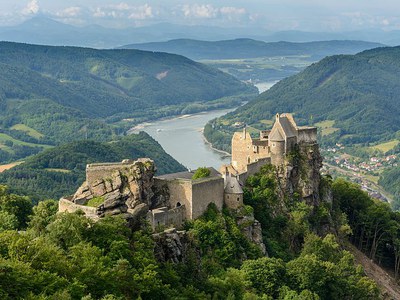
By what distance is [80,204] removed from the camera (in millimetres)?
50250

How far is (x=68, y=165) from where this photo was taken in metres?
160

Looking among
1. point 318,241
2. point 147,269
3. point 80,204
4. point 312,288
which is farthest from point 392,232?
point 147,269

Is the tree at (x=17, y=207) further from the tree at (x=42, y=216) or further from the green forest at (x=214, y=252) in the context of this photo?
the tree at (x=42, y=216)

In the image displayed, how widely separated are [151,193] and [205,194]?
4.74m

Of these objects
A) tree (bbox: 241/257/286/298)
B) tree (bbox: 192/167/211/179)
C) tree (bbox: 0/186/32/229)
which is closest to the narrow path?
tree (bbox: 241/257/286/298)

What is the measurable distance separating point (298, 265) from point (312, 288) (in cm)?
204

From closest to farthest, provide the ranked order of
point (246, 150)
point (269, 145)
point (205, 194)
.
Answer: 1. point (205, 194)
2. point (269, 145)
3. point (246, 150)

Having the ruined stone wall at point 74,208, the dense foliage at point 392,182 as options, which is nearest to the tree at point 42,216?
the ruined stone wall at point 74,208

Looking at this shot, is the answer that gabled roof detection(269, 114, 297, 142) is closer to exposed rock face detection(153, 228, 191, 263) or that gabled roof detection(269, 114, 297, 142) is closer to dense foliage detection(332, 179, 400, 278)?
dense foliage detection(332, 179, 400, 278)

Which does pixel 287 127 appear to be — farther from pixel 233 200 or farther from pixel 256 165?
pixel 233 200

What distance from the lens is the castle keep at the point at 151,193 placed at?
153ft

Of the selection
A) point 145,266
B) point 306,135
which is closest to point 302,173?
point 306,135

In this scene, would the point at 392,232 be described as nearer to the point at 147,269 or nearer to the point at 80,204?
the point at 80,204

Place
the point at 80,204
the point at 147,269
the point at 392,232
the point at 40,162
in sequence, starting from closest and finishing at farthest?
the point at 147,269, the point at 80,204, the point at 392,232, the point at 40,162
